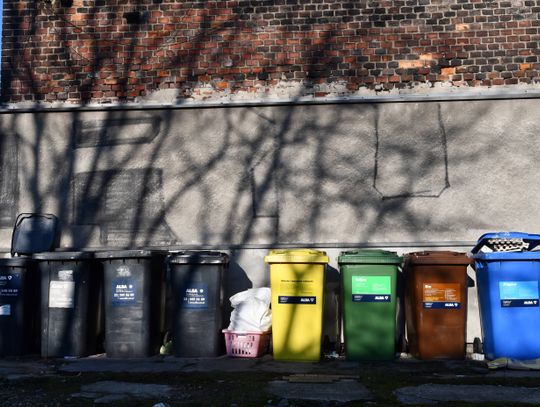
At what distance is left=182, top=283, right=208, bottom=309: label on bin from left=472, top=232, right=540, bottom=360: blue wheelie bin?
298 cm

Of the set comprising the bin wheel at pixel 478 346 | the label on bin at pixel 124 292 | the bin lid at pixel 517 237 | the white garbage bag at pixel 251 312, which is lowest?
the bin wheel at pixel 478 346

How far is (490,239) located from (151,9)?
203 inches

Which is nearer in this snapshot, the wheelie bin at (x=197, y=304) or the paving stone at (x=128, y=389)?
the paving stone at (x=128, y=389)

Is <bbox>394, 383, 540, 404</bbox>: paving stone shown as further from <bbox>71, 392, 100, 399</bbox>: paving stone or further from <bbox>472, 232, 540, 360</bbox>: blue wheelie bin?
<bbox>71, 392, 100, 399</bbox>: paving stone

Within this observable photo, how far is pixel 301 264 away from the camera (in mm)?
6895

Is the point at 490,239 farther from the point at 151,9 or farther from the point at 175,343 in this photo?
Answer: the point at 151,9

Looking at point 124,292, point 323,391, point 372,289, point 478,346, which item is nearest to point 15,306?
point 124,292

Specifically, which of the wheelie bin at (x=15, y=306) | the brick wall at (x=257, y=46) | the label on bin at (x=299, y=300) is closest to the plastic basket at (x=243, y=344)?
the label on bin at (x=299, y=300)

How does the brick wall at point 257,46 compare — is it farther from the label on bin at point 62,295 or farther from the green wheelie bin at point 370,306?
the label on bin at point 62,295

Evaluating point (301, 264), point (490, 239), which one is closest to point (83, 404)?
point (301, 264)

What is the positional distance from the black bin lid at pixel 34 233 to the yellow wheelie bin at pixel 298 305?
307 cm

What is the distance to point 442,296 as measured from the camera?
271 inches

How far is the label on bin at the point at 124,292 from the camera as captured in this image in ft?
23.3

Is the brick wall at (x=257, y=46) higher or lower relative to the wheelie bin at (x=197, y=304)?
higher
